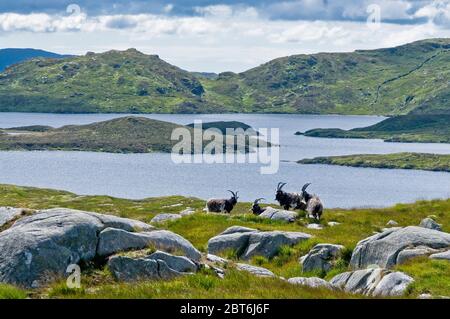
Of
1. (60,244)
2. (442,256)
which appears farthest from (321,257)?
(60,244)

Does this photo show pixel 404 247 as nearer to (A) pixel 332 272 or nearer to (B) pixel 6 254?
(A) pixel 332 272

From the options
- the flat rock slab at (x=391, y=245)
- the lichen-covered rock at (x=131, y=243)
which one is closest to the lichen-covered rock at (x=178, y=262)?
the lichen-covered rock at (x=131, y=243)

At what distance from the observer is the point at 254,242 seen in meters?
29.5

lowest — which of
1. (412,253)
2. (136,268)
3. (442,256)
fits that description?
(412,253)

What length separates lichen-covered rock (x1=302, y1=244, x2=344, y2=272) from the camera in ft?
83.6

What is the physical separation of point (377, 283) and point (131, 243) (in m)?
7.63

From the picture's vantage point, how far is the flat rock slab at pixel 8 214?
948 inches

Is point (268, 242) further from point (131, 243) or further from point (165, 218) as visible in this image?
point (165, 218)

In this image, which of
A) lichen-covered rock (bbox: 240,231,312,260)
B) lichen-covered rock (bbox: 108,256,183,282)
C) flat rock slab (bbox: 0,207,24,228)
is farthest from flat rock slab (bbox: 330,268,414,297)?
flat rock slab (bbox: 0,207,24,228)

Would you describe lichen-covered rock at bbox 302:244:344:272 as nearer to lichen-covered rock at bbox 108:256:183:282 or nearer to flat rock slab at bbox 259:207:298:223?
lichen-covered rock at bbox 108:256:183:282

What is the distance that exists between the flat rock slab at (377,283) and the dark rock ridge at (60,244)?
5015mm

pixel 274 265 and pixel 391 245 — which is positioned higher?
pixel 391 245

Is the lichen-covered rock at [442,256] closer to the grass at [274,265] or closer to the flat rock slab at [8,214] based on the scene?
the grass at [274,265]
